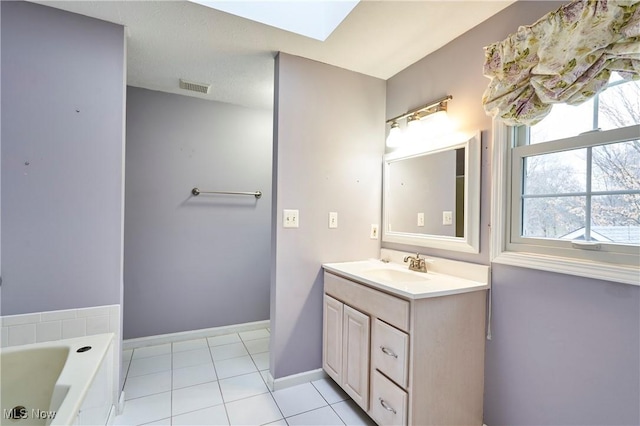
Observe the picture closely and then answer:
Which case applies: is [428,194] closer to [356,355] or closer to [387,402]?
[356,355]

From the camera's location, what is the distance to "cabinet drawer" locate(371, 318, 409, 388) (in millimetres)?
1467

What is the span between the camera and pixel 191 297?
2824mm

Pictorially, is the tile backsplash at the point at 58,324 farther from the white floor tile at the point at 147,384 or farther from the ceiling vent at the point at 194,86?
the ceiling vent at the point at 194,86

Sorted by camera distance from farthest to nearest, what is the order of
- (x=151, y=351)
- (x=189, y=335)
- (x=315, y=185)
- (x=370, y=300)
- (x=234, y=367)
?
(x=189, y=335)
(x=151, y=351)
(x=234, y=367)
(x=315, y=185)
(x=370, y=300)

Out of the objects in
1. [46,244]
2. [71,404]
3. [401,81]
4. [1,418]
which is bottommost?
[1,418]

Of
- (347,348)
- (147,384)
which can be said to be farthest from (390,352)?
(147,384)

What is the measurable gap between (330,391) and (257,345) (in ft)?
3.09

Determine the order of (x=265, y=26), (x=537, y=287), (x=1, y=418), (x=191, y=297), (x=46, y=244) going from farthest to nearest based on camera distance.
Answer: (x=191, y=297), (x=265, y=26), (x=46, y=244), (x=537, y=287), (x=1, y=418)

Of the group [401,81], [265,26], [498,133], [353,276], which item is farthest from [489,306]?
[265,26]

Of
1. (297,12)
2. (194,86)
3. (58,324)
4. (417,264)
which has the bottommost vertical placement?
(58,324)

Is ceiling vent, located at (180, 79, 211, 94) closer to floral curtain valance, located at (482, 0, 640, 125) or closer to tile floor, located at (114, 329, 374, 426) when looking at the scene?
floral curtain valance, located at (482, 0, 640, 125)

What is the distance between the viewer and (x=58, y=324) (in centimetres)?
159

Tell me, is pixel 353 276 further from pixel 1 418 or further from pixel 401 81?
pixel 1 418

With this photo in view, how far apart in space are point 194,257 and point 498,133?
261cm
